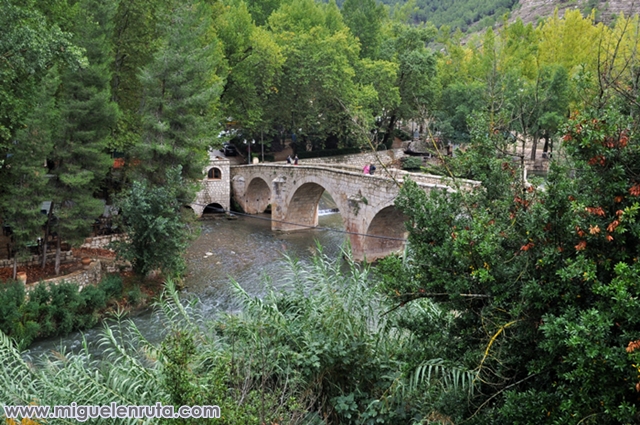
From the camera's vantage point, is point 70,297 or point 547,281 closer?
point 547,281

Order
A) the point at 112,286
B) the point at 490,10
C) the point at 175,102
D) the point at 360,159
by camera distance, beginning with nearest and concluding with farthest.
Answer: the point at 112,286 → the point at 175,102 → the point at 360,159 → the point at 490,10

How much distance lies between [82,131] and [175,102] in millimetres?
3743

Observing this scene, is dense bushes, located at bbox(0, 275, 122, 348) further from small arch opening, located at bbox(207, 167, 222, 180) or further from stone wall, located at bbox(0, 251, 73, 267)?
small arch opening, located at bbox(207, 167, 222, 180)

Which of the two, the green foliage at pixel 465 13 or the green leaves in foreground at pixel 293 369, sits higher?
the green foliage at pixel 465 13

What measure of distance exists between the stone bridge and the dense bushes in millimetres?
10629

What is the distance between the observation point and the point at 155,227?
1989 centimetres

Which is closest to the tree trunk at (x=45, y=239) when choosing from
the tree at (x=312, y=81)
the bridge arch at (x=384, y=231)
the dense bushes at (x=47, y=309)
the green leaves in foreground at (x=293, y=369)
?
the dense bushes at (x=47, y=309)

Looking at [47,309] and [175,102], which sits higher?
[175,102]

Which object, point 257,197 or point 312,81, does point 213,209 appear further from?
point 312,81

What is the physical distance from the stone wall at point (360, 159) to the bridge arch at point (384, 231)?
12150mm

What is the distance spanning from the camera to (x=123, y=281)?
69.5 feet

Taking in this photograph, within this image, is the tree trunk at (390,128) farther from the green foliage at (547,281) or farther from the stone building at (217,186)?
the green foliage at (547,281)

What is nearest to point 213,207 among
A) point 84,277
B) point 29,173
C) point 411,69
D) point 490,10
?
point 84,277

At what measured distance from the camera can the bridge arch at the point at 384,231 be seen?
26406 millimetres
